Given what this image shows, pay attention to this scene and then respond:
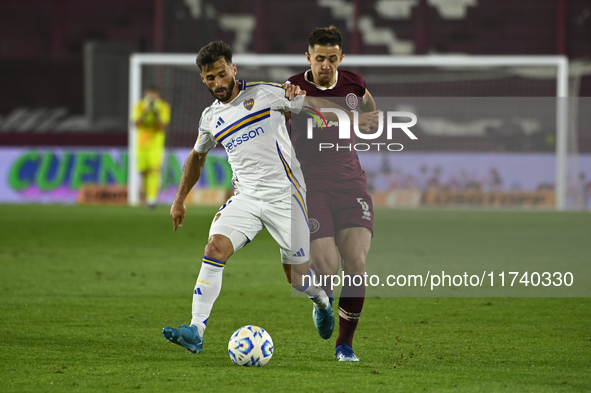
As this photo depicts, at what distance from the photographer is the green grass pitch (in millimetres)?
3828

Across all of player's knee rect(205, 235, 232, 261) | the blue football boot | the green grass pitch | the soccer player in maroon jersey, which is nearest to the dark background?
the green grass pitch

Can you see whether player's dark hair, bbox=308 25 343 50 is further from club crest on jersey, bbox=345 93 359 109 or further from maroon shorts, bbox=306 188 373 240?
maroon shorts, bbox=306 188 373 240

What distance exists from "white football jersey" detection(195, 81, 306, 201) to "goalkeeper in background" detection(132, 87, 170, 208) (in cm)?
1015

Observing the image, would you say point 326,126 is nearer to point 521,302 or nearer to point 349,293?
point 349,293

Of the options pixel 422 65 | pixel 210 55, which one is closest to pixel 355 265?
pixel 210 55

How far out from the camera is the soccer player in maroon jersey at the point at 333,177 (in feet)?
15.2

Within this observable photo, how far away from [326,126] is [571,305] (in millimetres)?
2777

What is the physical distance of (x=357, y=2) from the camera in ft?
80.4

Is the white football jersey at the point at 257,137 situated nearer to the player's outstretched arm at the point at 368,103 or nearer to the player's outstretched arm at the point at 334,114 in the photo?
the player's outstretched arm at the point at 334,114

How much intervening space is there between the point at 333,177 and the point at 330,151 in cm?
15

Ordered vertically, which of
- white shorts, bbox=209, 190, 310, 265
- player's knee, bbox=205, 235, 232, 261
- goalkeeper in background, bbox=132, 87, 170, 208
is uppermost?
goalkeeper in background, bbox=132, 87, 170, 208

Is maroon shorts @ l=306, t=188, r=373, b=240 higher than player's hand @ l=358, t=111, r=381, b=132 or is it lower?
lower

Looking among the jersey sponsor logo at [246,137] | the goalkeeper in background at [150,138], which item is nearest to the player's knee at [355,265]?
the jersey sponsor logo at [246,137]

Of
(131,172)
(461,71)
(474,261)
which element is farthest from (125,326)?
(461,71)
